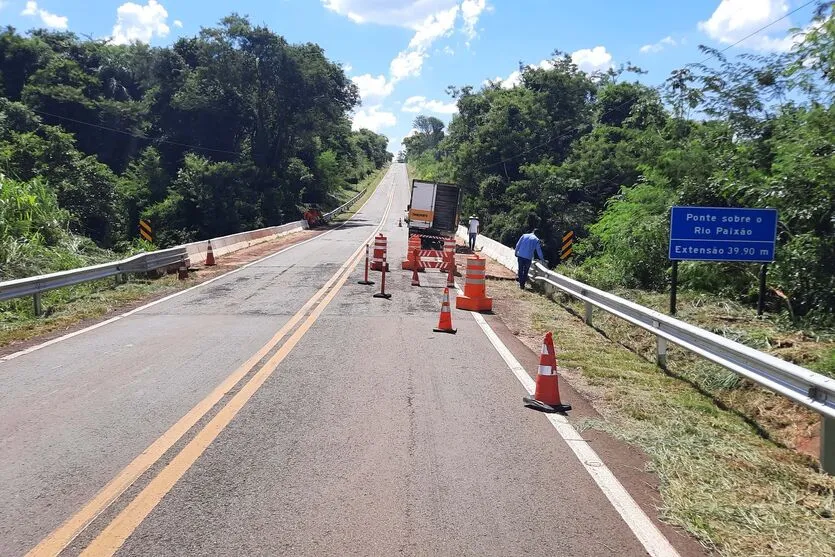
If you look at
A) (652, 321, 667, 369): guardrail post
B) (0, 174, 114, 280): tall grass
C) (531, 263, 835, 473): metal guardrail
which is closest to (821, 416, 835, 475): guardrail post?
(531, 263, 835, 473): metal guardrail

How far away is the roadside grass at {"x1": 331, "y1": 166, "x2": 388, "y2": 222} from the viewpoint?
229 feet

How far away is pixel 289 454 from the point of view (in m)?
5.02

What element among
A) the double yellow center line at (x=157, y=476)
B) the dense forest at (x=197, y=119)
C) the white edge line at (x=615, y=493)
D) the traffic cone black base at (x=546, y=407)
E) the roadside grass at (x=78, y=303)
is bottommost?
the roadside grass at (x=78, y=303)

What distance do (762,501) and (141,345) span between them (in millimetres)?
7833

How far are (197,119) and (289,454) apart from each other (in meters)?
55.6

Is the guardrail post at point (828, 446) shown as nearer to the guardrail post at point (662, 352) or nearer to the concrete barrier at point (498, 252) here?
the guardrail post at point (662, 352)

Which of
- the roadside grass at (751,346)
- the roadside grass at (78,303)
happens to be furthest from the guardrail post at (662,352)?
the roadside grass at (78,303)

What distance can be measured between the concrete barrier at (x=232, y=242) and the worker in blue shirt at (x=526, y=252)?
406 inches

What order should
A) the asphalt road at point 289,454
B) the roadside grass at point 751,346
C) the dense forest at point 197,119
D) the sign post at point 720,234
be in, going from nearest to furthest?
the asphalt road at point 289,454 < the roadside grass at point 751,346 < the sign post at point 720,234 < the dense forest at point 197,119

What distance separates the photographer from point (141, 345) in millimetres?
9141

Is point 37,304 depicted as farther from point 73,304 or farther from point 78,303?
point 78,303

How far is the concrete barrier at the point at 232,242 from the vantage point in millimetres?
22223

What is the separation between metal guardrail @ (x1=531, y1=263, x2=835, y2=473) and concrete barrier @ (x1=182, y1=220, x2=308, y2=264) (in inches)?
591

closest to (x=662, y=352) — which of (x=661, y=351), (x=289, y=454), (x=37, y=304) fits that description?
(x=661, y=351)
